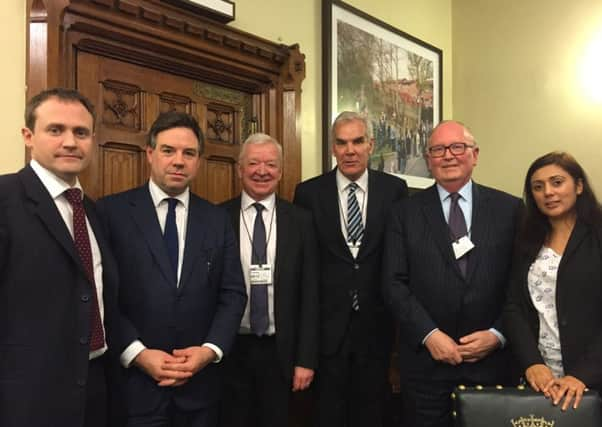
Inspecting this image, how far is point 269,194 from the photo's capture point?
2.46 m

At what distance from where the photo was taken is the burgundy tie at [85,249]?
65.0 inches

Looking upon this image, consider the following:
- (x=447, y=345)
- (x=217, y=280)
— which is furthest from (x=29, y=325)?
(x=447, y=345)

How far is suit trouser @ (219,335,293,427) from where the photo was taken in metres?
2.30

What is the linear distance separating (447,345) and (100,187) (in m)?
1.59

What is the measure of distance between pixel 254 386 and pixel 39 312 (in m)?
1.07

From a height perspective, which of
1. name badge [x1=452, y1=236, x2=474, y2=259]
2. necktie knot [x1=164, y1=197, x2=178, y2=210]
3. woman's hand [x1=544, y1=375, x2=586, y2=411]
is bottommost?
woman's hand [x1=544, y1=375, x2=586, y2=411]

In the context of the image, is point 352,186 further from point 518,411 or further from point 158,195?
point 518,411

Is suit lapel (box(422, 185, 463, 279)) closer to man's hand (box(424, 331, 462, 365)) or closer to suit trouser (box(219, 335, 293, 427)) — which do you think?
man's hand (box(424, 331, 462, 365))

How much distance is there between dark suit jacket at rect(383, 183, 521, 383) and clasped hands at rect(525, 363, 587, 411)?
247 mm

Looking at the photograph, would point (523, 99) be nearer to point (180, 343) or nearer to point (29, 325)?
point (180, 343)

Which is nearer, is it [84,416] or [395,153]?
[84,416]

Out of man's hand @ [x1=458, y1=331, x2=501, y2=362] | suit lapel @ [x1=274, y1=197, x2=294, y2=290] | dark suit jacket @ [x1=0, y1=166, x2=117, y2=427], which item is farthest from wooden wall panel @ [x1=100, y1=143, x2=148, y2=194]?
man's hand @ [x1=458, y1=331, x2=501, y2=362]

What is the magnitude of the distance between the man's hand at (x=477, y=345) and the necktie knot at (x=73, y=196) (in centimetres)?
147

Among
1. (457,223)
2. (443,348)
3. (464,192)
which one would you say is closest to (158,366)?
(443,348)
